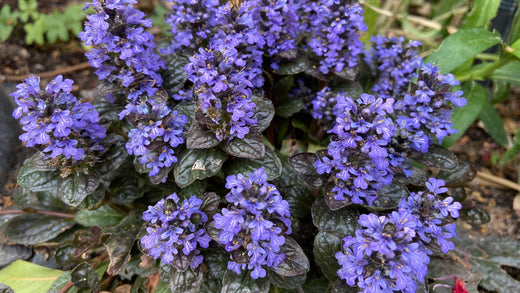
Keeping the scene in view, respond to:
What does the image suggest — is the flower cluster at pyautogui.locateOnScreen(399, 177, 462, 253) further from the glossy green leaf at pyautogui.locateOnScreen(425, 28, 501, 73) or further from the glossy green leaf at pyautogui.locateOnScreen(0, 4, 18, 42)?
the glossy green leaf at pyautogui.locateOnScreen(0, 4, 18, 42)

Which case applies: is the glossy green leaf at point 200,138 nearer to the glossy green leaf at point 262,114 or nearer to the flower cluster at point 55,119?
the glossy green leaf at point 262,114

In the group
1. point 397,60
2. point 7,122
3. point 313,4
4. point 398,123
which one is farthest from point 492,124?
point 7,122

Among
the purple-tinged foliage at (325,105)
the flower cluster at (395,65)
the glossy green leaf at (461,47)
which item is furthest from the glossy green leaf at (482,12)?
the purple-tinged foliage at (325,105)

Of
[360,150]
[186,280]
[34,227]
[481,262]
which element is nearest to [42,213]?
[34,227]

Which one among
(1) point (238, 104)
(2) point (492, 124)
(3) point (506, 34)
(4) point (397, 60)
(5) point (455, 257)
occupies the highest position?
(1) point (238, 104)

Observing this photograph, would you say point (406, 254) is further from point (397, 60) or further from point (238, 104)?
point (397, 60)
